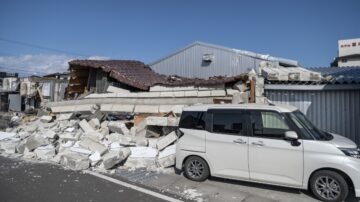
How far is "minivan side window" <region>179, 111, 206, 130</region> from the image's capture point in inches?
317

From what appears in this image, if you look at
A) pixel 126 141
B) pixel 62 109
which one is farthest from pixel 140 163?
pixel 62 109

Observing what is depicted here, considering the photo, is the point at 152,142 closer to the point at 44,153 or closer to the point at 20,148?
the point at 44,153

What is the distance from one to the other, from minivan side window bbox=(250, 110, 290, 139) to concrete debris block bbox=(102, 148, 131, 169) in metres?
4.03

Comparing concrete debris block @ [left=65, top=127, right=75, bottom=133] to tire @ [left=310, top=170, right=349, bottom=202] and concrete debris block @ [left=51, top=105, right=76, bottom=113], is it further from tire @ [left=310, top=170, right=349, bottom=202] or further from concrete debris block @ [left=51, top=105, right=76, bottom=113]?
tire @ [left=310, top=170, right=349, bottom=202]

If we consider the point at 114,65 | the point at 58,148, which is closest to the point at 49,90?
the point at 114,65

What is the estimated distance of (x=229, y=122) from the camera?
25.1 ft

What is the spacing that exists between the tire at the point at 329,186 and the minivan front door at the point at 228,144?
4.65 ft

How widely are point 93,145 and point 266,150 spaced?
581 cm

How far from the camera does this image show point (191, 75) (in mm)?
20922

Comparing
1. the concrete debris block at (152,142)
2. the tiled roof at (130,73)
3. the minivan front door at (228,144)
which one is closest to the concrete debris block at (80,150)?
the concrete debris block at (152,142)

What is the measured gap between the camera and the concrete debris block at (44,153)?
35.4 feet

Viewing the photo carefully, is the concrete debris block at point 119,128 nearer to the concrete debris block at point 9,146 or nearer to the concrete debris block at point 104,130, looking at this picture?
the concrete debris block at point 104,130

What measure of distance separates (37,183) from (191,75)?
14261 mm

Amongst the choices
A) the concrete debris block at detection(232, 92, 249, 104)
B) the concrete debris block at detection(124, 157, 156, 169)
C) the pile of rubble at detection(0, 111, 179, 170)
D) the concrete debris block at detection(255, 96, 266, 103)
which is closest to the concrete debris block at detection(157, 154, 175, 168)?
the pile of rubble at detection(0, 111, 179, 170)
